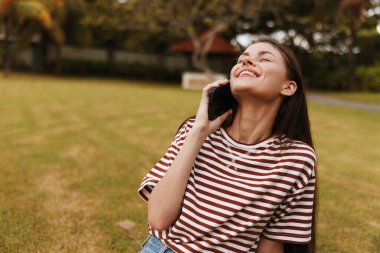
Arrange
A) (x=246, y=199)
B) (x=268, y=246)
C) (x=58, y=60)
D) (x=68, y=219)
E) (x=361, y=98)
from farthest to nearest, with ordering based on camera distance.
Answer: (x=58, y=60)
(x=361, y=98)
(x=68, y=219)
(x=268, y=246)
(x=246, y=199)

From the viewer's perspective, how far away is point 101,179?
17.6 feet

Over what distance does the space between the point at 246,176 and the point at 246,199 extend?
11cm

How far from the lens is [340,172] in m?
6.31

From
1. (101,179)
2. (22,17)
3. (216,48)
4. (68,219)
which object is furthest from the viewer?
(216,48)

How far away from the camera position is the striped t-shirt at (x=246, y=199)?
5.98 feet

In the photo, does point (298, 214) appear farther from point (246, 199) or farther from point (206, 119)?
point (206, 119)

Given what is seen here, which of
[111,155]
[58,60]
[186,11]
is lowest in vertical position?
[111,155]

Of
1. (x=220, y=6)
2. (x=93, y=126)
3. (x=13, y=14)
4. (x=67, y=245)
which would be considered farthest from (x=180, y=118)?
(x=13, y=14)

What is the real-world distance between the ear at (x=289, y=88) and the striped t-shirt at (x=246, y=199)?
0.23 m

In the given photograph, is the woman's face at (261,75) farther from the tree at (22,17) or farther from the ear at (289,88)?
the tree at (22,17)

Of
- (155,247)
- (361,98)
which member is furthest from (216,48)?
(155,247)

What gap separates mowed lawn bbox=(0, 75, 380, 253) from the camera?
3703 mm

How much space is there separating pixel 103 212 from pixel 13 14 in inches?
921

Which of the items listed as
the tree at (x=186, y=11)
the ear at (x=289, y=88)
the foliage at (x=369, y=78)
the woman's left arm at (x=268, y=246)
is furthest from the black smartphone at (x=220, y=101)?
the foliage at (x=369, y=78)
